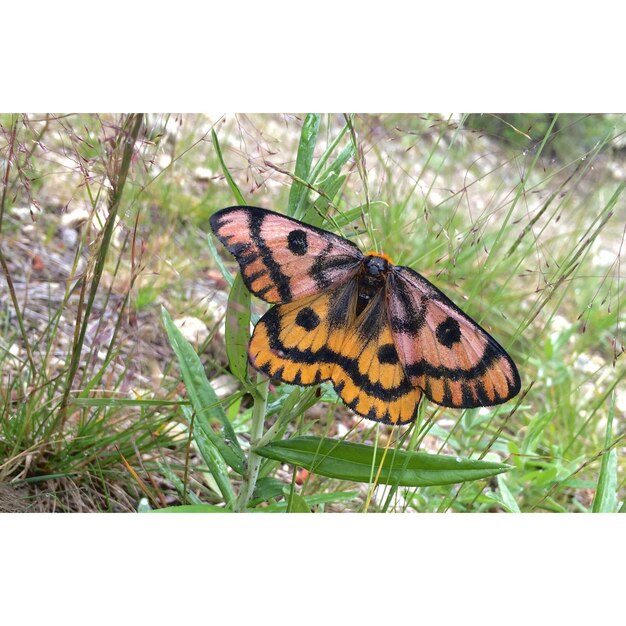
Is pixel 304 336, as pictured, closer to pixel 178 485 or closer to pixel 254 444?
pixel 254 444

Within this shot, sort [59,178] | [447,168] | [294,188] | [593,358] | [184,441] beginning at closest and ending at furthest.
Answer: [294,188], [184,441], [59,178], [593,358], [447,168]

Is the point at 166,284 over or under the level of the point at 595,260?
under

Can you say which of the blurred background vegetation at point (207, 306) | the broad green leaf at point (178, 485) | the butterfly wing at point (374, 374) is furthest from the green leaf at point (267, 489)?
the butterfly wing at point (374, 374)

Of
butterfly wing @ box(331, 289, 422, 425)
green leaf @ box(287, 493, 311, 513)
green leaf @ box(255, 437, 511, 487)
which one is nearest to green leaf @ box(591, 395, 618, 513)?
green leaf @ box(255, 437, 511, 487)

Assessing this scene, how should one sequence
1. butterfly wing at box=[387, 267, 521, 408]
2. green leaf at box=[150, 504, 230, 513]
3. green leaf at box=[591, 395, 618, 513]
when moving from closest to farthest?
butterfly wing at box=[387, 267, 521, 408] → green leaf at box=[150, 504, 230, 513] → green leaf at box=[591, 395, 618, 513]

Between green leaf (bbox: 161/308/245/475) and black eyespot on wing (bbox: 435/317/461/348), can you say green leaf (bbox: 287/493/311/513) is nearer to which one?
green leaf (bbox: 161/308/245/475)
